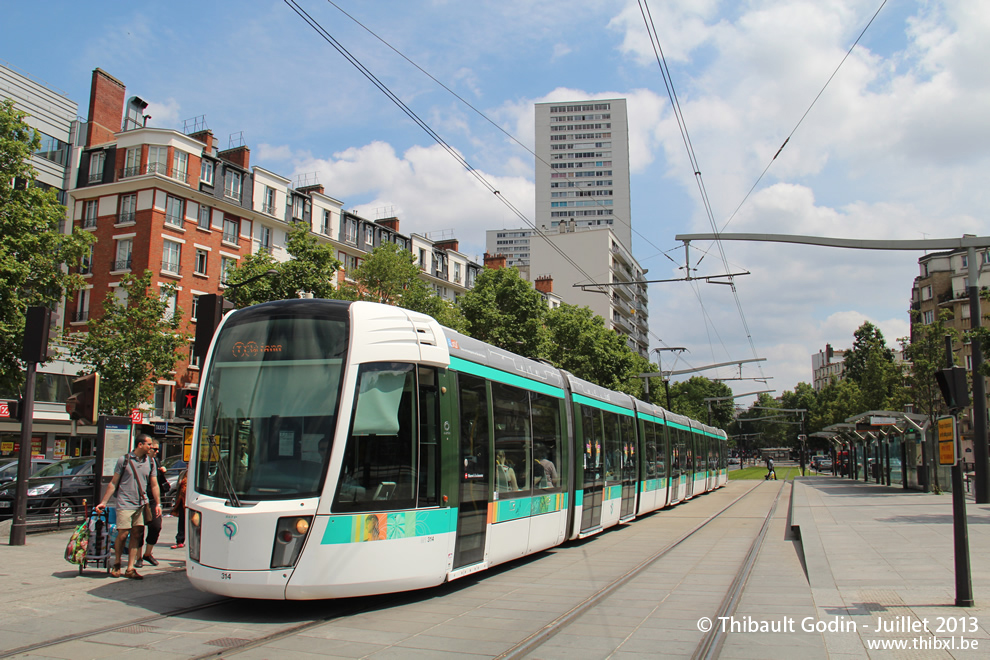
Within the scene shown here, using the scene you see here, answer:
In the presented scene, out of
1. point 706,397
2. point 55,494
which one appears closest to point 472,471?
point 55,494

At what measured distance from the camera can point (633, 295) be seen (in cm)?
10412

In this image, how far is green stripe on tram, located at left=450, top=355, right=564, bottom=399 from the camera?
9.27 meters

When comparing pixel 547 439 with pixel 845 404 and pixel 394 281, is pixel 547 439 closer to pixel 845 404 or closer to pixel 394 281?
pixel 394 281

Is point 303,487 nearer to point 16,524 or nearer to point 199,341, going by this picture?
point 199,341

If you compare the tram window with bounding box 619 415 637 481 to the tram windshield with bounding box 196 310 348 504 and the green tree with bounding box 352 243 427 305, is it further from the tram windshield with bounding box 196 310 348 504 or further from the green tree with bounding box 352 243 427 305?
the green tree with bounding box 352 243 427 305

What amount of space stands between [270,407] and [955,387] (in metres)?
6.89

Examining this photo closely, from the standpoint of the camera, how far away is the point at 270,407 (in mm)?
7645

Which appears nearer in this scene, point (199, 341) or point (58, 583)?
point (58, 583)

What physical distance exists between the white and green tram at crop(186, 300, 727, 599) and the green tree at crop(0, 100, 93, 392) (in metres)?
12.7

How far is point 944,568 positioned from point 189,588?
9780mm

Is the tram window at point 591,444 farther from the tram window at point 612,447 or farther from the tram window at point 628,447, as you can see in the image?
the tram window at point 628,447

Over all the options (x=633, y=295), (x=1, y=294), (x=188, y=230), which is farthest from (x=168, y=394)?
(x=633, y=295)

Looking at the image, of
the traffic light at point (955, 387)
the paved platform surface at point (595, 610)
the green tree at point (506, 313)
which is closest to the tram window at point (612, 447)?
the paved platform surface at point (595, 610)

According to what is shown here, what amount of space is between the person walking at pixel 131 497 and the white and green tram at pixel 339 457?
6.63 feet
